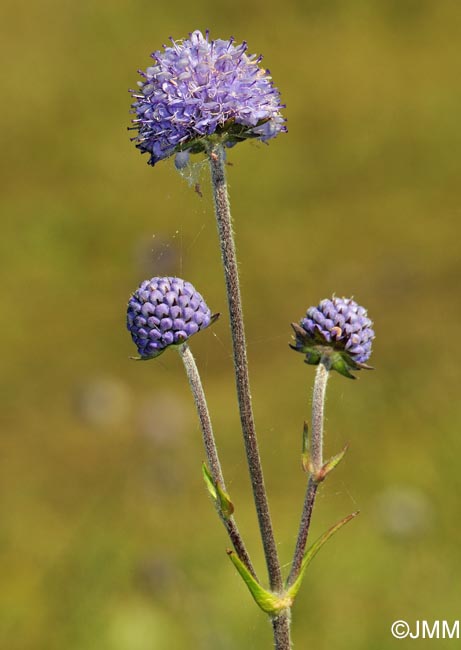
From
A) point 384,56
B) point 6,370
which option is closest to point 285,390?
point 6,370

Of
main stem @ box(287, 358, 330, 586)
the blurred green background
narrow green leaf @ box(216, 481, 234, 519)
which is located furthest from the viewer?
the blurred green background

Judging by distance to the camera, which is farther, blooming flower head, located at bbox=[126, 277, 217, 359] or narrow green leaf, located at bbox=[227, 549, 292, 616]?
blooming flower head, located at bbox=[126, 277, 217, 359]

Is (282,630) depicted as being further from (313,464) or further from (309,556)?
(313,464)

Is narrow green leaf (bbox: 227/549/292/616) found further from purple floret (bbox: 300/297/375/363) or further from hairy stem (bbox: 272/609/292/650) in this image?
purple floret (bbox: 300/297/375/363)

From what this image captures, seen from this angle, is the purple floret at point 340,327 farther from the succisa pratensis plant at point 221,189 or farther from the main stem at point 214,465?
the main stem at point 214,465

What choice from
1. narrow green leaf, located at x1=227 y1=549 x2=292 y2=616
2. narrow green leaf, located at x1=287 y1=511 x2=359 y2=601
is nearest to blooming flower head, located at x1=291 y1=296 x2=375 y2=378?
narrow green leaf, located at x1=287 y1=511 x2=359 y2=601

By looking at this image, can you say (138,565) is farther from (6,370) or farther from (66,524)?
(6,370)
